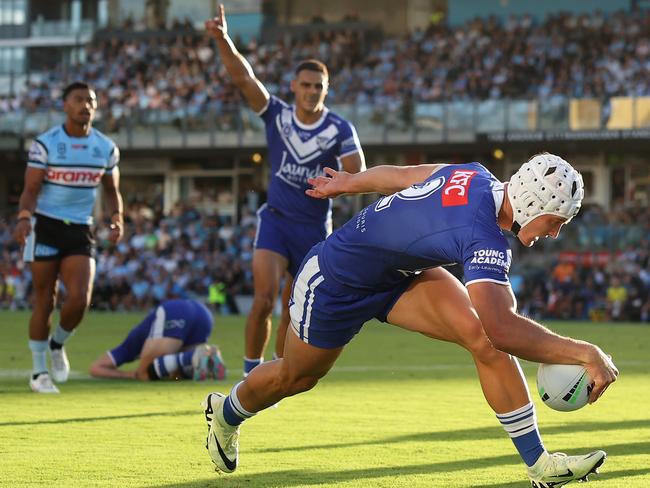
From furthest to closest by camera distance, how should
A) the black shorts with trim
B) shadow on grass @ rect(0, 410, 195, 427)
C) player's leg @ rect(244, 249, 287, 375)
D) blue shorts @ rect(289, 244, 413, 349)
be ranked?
the black shorts with trim
player's leg @ rect(244, 249, 287, 375)
shadow on grass @ rect(0, 410, 195, 427)
blue shorts @ rect(289, 244, 413, 349)

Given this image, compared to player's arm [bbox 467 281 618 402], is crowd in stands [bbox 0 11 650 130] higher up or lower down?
higher up

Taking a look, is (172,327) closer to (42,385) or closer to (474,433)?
(42,385)

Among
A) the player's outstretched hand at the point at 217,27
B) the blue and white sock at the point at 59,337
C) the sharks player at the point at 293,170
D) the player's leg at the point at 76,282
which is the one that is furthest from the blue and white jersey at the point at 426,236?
the blue and white sock at the point at 59,337

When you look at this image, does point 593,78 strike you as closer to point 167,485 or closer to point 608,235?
point 608,235

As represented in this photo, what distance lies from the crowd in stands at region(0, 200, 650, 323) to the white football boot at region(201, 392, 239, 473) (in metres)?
22.8

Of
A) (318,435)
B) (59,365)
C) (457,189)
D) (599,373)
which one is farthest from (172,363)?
(599,373)

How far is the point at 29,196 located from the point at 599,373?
648cm

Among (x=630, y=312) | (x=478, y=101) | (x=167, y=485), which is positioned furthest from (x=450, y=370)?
(x=478, y=101)

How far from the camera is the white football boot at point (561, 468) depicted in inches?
230

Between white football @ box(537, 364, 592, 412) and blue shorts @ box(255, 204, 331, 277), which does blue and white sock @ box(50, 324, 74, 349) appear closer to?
blue shorts @ box(255, 204, 331, 277)

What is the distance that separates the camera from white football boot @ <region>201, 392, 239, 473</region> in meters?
6.85

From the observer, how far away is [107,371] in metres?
12.3

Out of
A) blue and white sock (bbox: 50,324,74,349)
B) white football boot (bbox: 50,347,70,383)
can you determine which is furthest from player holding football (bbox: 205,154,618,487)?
white football boot (bbox: 50,347,70,383)

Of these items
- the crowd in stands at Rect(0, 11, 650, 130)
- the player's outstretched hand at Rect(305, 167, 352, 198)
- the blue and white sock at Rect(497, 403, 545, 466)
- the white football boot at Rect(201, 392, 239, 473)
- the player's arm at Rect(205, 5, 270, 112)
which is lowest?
the white football boot at Rect(201, 392, 239, 473)
